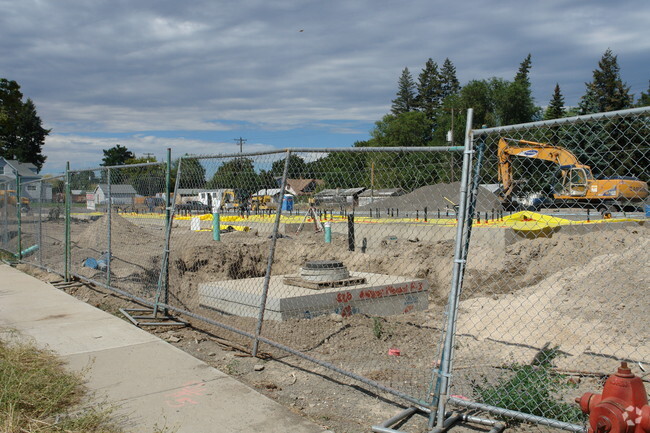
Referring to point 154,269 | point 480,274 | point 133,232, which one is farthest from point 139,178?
point 480,274

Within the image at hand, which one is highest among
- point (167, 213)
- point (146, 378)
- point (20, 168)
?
point (20, 168)

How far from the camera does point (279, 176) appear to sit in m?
6.43

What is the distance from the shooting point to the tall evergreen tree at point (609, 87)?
48.8 meters

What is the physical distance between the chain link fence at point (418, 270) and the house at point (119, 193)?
0.16 feet

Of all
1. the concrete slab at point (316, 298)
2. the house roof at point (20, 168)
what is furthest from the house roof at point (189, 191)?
the house roof at point (20, 168)

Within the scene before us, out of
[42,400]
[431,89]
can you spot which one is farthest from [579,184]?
[431,89]

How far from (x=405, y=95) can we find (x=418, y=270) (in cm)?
9084

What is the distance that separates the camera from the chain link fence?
4254 mm

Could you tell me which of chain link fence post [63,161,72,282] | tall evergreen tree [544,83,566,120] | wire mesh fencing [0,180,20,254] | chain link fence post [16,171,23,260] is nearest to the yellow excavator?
chain link fence post [63,161,72,282]

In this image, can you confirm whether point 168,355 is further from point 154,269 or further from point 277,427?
point 154,269

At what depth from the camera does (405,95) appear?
100312mm

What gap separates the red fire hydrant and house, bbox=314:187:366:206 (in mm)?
3443

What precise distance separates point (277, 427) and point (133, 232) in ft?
35.4

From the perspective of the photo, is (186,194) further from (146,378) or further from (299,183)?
(146,378)
